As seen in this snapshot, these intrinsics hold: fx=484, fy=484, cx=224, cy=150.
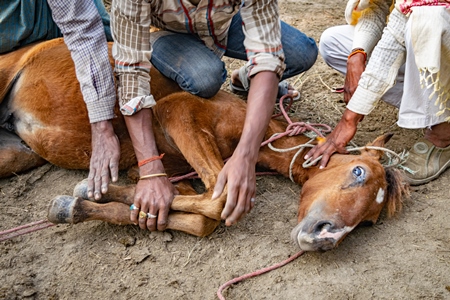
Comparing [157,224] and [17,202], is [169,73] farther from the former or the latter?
[17,202]

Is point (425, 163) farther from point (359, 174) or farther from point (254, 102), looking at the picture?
point (254, 102)

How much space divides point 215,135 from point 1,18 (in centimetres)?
163

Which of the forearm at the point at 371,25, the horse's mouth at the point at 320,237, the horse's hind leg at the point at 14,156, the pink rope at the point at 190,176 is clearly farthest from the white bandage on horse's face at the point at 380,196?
the horse's hind leg at the point at 14,156

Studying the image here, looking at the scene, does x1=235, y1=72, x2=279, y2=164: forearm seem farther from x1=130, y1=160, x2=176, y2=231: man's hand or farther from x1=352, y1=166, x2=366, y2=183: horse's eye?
x1=352, y1=166, x2=366, y2=183: horse's eye

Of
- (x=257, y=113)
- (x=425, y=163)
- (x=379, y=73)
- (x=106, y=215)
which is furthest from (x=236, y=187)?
(x=425, y=163)

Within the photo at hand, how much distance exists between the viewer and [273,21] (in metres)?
2.89

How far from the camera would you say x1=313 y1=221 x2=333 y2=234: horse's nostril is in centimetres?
252

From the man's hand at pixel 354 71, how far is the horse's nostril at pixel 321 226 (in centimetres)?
114

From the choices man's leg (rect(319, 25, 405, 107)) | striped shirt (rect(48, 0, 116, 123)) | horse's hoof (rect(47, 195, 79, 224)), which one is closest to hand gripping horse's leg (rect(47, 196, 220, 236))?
horse's hoof (rect(47, 195, 79, 224))

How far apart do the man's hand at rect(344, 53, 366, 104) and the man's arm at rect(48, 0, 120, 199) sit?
1583mm

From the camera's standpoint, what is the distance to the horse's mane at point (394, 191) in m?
2.88

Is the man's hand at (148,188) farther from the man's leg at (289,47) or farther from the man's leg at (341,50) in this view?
the man's leg at (341,50)

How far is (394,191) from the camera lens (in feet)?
9.46

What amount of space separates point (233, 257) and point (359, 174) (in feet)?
2.80
